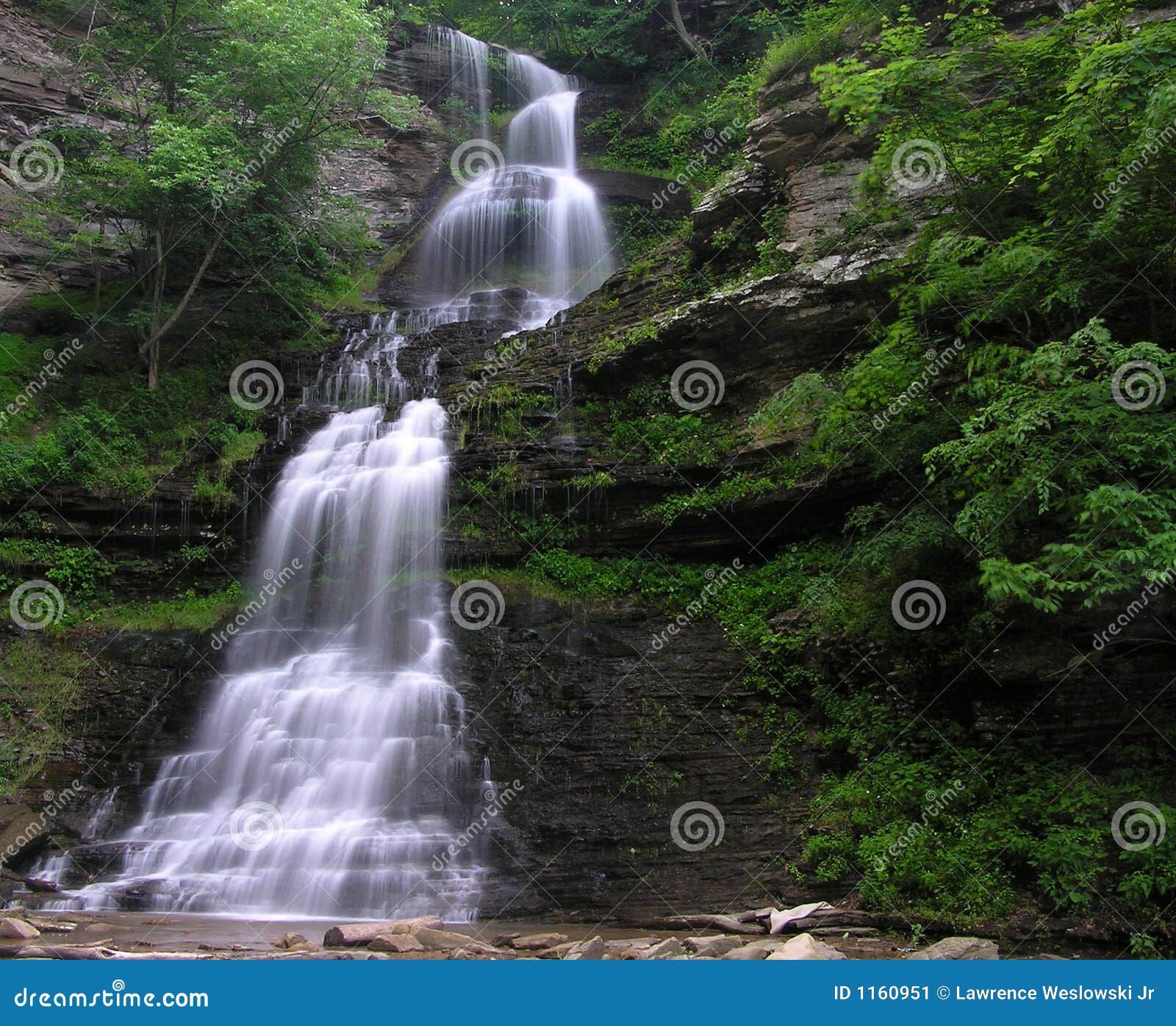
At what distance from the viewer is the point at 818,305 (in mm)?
13070

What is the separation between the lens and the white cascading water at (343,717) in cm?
945

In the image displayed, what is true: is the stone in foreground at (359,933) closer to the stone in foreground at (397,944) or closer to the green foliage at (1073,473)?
the stone in foreground at (397,944)

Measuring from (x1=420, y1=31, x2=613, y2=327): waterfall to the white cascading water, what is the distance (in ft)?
3.77

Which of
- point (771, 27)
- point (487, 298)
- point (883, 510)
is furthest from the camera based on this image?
point (771, 27)

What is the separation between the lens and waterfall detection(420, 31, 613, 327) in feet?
69.7

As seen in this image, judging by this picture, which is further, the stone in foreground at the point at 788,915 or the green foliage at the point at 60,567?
the green foliage at the point at 60,567

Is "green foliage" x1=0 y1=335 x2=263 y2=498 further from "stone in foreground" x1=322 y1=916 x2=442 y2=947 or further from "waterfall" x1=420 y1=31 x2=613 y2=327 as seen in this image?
"stone in foreground" x1=322 y1=916 x2=442 y2=947

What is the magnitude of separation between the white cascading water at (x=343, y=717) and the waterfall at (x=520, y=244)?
1.15m

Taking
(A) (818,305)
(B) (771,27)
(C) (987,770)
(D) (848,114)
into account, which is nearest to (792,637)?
(C) (987,770)

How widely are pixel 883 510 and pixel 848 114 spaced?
184 inches

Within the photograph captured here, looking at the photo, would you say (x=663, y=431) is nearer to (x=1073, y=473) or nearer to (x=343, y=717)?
(x=343, y=717)

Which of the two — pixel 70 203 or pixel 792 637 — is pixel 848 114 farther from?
pixel 70 203

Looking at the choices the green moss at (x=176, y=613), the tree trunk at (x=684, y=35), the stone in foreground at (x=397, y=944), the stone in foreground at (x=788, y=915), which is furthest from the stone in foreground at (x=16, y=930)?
the tree trunk at (x=684, y=35)

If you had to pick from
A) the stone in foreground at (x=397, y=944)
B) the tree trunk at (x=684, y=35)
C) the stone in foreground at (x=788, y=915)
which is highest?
the tree trunk at (x=684, y=35)
